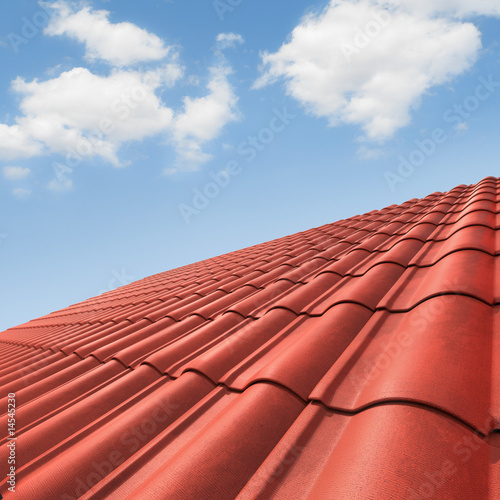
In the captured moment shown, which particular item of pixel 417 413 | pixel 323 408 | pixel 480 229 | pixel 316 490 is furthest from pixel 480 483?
pixel 480 229

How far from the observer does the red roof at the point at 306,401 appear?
2.63 ft

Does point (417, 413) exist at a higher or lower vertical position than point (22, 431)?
higher

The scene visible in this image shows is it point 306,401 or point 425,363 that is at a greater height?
point 425,363

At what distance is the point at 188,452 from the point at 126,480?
0.97ft

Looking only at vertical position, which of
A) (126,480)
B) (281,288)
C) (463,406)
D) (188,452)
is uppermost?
(281,288)

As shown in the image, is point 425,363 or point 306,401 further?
point 306,401

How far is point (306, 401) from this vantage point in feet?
3.91

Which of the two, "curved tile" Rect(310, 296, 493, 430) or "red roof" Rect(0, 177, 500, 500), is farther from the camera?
"curved tile" Rect(310, 296, 493, 430)

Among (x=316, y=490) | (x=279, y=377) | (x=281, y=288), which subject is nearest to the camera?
(x=316, y=490)

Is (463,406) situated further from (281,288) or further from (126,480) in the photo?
(281,288)

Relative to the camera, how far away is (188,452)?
1.02 m

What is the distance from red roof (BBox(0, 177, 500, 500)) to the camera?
Result: 0.80 meters

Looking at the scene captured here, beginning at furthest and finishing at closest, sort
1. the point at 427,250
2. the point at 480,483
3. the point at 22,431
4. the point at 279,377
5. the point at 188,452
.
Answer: the point at 427,250 < the point at 22,431 < the point at 279,377 < the point at 188,452 < the point at 480,483

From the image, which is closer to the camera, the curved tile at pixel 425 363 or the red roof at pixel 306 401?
the red roof at pixel 306 401
